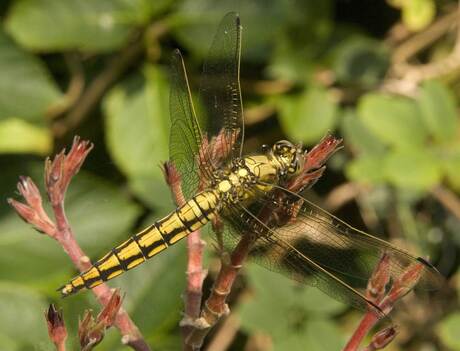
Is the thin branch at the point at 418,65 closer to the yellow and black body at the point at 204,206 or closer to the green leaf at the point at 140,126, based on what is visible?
the green leaf at the point at 140,126

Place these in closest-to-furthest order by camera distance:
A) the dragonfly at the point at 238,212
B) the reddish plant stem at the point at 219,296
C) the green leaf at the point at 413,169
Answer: the reddish plant stem at the point at 219,296, the dragonfly at the point at 238,212, the green leaf at the point at 413,169

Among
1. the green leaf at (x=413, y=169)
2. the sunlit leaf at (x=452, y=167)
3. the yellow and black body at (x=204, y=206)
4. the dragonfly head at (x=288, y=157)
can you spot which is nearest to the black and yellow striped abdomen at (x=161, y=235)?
the yellow and black body at (x=204, y=206)

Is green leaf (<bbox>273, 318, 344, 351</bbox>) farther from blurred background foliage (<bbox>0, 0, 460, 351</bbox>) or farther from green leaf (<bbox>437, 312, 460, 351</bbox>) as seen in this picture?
green leaf (<bbox>437, 312, 460, 351</bbox>)

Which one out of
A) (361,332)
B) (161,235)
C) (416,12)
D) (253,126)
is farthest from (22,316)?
(416,12)

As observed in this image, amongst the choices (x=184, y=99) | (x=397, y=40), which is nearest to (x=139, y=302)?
(x=184, y=99)

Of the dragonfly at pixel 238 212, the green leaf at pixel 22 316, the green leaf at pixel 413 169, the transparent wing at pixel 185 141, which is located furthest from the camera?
the green leaf at pixel 413 169
